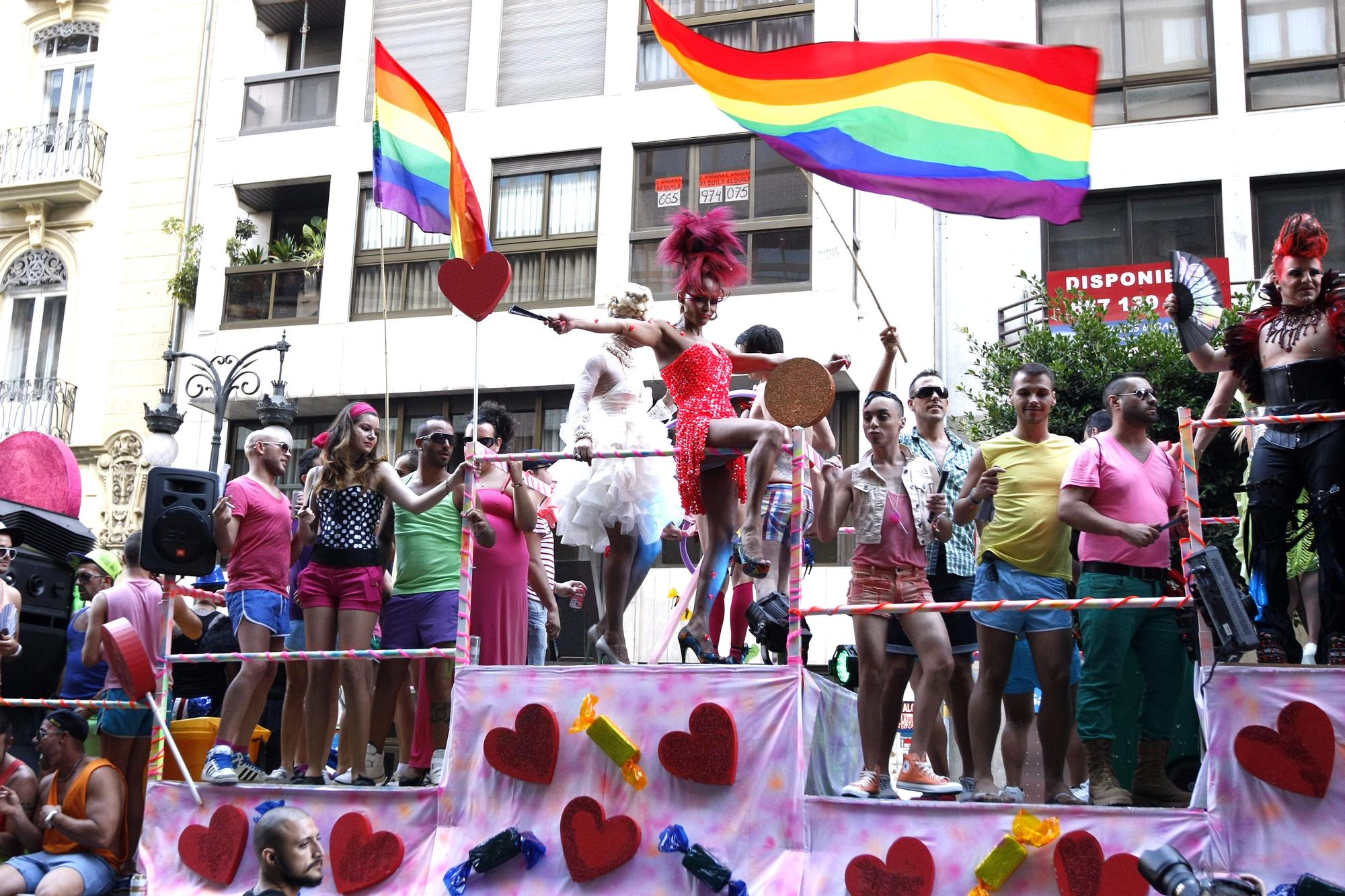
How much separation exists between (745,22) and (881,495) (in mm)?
13414

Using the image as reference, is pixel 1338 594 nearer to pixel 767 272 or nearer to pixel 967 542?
pixel 967 542

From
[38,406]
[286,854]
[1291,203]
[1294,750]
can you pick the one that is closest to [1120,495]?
[1294,750]

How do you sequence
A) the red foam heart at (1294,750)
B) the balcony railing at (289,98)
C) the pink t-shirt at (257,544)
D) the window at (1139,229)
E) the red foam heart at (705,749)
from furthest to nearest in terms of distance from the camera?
the balcony railing at (289,98), the window at (1139,229), the pink t-shirt at (257,544), the red foam heart at (705,749), the red foam heart at (1294,750)

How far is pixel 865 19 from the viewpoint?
60.3 ft

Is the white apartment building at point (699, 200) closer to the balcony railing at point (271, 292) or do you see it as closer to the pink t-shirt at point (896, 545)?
the balcony railing at point (271, 292)

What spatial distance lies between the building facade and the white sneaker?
14.4m

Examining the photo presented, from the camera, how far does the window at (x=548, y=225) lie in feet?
59.7

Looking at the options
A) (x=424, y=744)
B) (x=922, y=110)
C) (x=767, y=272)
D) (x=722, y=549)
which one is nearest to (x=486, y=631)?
(x=424, y=744)

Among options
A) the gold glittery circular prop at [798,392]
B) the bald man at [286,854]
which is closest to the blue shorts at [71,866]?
the bald man at [286,854]

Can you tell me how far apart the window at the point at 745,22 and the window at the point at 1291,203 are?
6.27m

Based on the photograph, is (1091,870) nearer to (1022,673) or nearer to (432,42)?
(1022,673)

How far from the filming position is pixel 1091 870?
4.84 meters

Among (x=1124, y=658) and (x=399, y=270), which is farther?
(x=399, y=270)

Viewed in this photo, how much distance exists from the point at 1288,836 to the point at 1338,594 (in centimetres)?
→ 100
